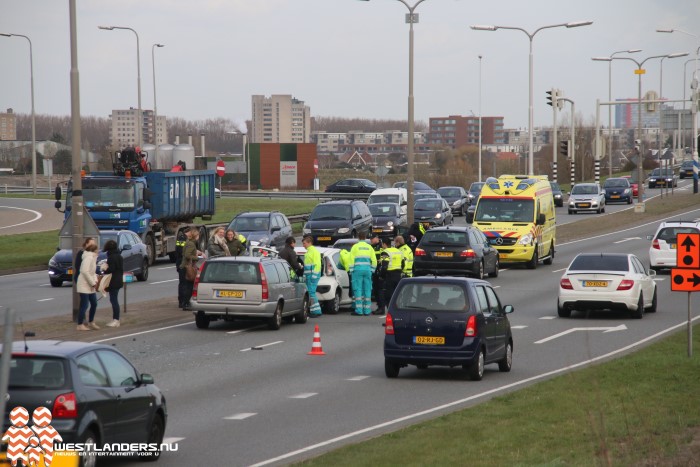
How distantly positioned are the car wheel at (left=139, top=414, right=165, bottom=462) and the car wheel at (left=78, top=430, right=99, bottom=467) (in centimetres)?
114

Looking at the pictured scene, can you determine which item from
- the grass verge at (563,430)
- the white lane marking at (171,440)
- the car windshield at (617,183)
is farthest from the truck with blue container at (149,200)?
the car windshield at (617,183)

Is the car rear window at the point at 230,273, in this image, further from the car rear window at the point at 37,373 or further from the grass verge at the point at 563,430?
the car rear window at the point at 37,373

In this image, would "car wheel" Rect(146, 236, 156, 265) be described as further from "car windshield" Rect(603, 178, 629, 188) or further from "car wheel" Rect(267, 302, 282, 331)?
"car windshield" Rect(603, 178, 629, 188)

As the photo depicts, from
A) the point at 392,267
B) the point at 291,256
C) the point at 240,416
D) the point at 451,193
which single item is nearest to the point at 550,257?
the point at 392,267

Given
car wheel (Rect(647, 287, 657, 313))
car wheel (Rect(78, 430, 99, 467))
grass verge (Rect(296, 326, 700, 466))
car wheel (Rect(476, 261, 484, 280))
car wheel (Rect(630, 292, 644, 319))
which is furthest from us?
car wheel (Rect(476, 261, 484, 280))

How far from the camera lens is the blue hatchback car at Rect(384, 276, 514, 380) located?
17781mm

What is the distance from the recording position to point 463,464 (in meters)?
11.3

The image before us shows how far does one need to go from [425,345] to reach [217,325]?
851 centimetres

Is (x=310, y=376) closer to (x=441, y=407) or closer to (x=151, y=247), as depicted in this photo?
(x=441, y=407)

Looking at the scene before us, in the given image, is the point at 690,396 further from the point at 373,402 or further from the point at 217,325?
the point at 217,325

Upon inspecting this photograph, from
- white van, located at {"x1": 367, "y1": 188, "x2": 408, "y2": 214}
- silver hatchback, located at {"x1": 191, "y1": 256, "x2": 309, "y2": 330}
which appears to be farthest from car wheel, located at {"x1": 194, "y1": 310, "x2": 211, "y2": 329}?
white van, located at {"x1": 367, "y1": 188, "x2": 408, "y2": 214}

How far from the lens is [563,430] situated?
13141 millimetres

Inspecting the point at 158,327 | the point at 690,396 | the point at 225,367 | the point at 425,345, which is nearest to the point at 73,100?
the point at 158,327

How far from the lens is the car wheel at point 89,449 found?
9984 mm
